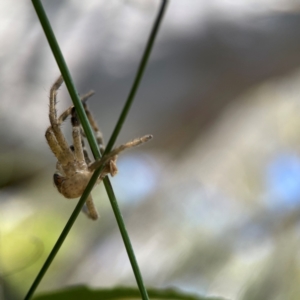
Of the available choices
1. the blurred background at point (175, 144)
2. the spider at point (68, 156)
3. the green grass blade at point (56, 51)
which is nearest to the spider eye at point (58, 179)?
the spider at point (68, 156)

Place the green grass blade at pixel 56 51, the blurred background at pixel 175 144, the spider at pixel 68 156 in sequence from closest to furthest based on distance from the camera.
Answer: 1. the green grass blade at pixel 56 51
2. the spider at pixel 68 156
3. the blurred background at pixel 175 144

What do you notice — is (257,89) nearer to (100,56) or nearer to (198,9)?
A: (198,9)

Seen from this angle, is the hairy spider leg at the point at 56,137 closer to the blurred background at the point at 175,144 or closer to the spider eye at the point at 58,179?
the spider eye at the point at 58,179

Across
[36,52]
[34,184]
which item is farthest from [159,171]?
[36,52]

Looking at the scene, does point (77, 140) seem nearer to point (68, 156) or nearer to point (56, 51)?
point (68, 156)

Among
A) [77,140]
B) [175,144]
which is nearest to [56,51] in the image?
[77,140]

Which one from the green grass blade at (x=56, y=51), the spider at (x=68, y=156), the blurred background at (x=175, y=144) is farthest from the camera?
the blurred background at (x=175, y=144)

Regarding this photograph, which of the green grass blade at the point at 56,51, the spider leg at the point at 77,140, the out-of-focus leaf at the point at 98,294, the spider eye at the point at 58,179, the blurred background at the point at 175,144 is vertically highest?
the blurred background at the point at 175,144
